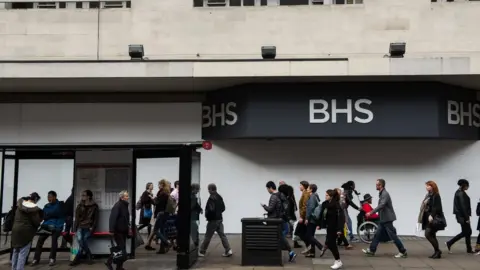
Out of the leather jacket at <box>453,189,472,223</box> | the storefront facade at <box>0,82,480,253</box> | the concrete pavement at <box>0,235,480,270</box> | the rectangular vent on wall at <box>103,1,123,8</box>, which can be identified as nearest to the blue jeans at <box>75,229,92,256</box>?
the concrete pavement at <box>0,235,480,270</box>

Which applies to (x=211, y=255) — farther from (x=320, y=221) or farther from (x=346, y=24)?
(x=346, y=24)

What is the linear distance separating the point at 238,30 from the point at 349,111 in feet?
12.6

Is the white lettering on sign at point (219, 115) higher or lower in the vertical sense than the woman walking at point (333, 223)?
higher

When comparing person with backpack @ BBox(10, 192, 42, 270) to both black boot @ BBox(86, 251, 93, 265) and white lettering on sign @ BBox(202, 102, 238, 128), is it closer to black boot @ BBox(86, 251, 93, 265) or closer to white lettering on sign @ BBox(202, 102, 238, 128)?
black boot @ BBox(86, 251, 93, 265)

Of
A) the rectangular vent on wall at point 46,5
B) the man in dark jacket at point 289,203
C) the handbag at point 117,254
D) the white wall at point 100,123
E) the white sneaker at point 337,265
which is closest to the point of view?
the handbag at point 117,254

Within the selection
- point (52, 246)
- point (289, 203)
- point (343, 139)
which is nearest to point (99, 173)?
point (52, 246)

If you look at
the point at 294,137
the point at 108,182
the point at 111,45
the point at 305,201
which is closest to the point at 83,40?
the point at 111,45

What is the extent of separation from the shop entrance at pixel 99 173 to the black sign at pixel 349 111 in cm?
386

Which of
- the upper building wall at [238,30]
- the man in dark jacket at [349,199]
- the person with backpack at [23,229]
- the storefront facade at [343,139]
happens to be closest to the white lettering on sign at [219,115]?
the storefront facade at [343,139]

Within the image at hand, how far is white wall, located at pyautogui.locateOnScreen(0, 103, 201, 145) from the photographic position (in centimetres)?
1630

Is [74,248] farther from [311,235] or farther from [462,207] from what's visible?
[462,207]

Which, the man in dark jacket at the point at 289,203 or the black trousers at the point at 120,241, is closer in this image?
the black trousers at the point at 120,241

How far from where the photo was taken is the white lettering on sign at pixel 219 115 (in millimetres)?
15383

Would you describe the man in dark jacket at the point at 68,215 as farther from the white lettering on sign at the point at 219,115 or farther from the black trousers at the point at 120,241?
the white lettering on sign at the point at 219,115
